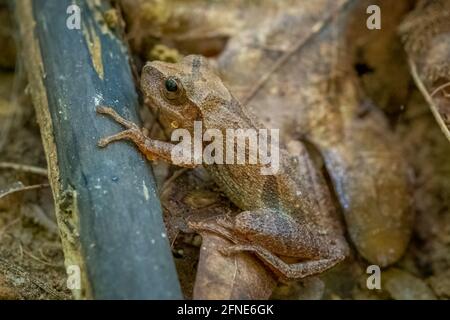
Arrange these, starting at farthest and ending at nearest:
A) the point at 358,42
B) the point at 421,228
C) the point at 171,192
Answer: the point at 358,42 → the point at 421,228 → the point at 171,192

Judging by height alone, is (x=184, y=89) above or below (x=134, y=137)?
above

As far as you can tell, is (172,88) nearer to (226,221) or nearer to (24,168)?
(226,221)

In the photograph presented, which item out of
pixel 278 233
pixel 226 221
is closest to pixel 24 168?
pixel 226 221

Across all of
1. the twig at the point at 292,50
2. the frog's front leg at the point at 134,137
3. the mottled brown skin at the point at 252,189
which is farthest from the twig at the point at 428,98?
the frog's front leg at the point at 134,137

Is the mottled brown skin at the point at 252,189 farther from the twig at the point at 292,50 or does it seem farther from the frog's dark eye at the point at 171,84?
the twig at the point at 292,50

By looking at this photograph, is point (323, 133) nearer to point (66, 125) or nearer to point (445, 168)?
point (445, 168)

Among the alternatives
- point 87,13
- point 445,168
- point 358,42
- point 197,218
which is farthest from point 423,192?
point 87,13
